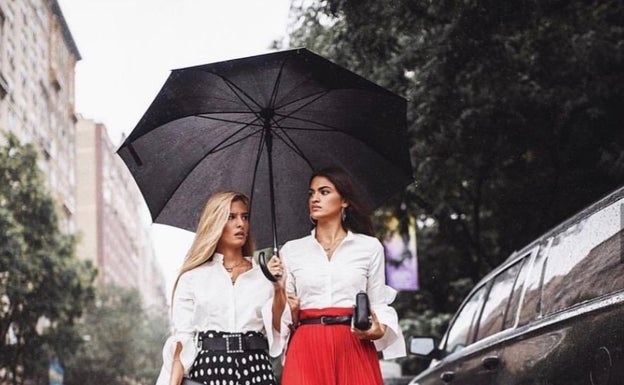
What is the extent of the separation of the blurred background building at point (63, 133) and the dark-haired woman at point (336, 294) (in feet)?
18.6

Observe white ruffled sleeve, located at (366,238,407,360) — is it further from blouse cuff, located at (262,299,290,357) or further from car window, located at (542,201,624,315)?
car window, located at (542,201,624,315)

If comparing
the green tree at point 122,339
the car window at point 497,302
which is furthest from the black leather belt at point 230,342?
the green tree at point 122,339

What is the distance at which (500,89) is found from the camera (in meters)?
11.5

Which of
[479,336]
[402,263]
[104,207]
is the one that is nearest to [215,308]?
[479,336]

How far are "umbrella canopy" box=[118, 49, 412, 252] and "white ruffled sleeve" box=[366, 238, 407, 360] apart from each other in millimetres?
822

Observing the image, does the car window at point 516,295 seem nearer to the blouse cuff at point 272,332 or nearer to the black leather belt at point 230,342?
the blouse cuff at point 272,332

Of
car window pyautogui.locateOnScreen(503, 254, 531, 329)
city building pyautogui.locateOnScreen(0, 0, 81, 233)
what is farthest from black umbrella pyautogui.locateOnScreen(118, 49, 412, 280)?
city building pyautogui.locateOnScreen(0, 0, 81, 233)

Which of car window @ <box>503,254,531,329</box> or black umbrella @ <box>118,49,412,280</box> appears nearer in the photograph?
car window @ <box>503,254,531,329</box>

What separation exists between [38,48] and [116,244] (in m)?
15.0

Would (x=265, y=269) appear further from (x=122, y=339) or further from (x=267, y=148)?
(x=122, y=339)

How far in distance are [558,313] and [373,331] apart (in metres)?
0.82

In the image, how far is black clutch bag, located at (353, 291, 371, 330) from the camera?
12.7ft

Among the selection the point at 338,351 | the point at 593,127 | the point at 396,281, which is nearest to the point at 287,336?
the point at 338,351

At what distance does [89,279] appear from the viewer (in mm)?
24875
